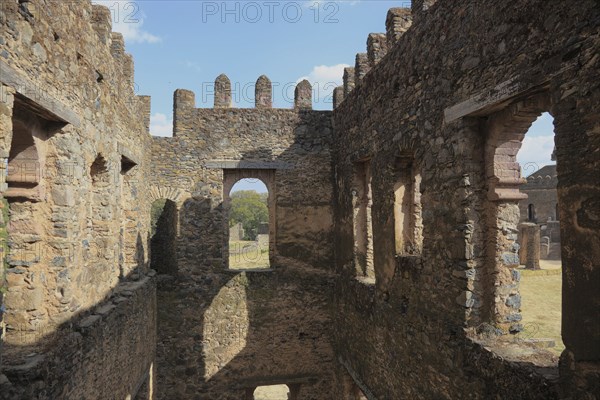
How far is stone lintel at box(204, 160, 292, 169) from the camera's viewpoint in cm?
939

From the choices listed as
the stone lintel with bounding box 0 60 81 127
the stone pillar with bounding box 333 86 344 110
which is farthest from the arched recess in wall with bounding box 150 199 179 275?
the stone lintel with bounding box 0 60 81 127

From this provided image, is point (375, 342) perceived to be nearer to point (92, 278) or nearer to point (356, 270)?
point (356, 270)

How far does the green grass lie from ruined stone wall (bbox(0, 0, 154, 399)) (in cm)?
477

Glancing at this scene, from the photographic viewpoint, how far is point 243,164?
372 inches

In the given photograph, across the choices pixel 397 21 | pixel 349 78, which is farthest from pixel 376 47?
pixel 349 78

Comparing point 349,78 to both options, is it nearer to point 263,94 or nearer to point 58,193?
point 263,94

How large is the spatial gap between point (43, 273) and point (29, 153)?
3.90 feet

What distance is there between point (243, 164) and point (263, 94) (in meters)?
1.66

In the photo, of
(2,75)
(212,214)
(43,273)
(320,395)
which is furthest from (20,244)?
(320,395)

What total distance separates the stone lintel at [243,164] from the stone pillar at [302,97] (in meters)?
1.40

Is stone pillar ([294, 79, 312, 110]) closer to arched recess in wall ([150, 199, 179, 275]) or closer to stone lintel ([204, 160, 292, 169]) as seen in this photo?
stone lintel ([204, 160, 292, 169])

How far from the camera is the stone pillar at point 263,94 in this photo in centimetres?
960

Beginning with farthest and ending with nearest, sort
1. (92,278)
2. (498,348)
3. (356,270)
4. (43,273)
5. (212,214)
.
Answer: (212,214)
(356,270)
(92,278)
(43,273)
(498,348)

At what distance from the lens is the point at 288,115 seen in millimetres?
9711
